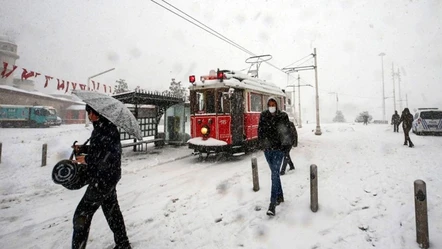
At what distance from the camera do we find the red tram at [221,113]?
9.41m

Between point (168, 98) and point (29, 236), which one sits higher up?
point (168, 98)

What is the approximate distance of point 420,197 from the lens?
3.12 m

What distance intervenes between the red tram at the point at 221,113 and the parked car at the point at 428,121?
13.9 meters

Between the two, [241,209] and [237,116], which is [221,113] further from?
[241,209]

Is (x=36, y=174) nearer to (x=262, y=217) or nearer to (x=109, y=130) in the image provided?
(x=109, y=130)

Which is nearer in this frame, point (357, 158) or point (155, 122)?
point (357, 158)

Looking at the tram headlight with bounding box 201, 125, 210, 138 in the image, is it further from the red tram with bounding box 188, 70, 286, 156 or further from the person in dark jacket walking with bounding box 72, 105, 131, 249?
the person in dark jacket walking with bounding box 72, 105, 131, 249

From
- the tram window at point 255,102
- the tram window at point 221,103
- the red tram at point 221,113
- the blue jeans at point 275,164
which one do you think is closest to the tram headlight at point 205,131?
the red tram at point 221,113

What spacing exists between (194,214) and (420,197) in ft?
12.0

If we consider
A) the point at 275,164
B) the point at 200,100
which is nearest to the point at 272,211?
the point at 275,164

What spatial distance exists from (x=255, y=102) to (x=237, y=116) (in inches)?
67.2

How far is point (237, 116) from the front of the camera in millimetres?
9875

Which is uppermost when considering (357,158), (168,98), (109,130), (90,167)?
(168,98)

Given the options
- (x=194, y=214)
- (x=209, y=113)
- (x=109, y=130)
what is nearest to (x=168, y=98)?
(x=209, y=113)
